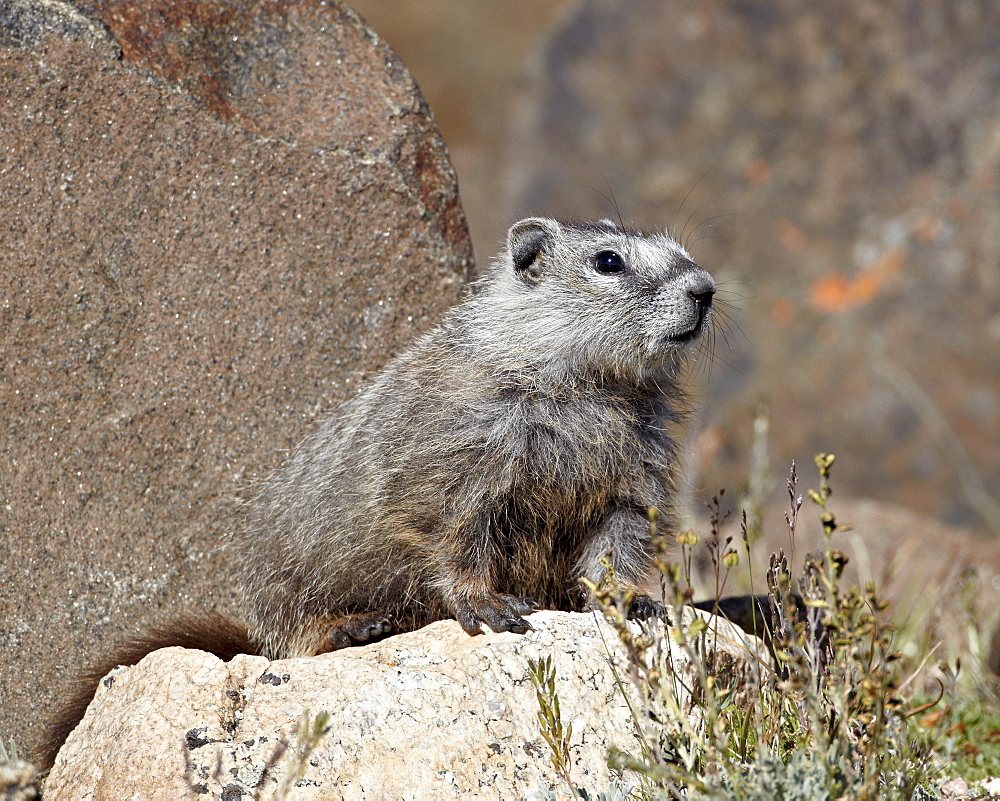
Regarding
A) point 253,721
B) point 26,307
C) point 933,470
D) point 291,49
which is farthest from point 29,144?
point 933,470

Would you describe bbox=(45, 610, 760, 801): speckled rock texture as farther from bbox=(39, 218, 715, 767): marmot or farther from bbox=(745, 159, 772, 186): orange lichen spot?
A: bbox=(745, 159, 772, 186): orange lichen spot

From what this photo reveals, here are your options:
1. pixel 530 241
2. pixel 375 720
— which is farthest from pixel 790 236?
pixel 375 720

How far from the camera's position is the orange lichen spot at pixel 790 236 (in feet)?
34.2

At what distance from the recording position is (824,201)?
34.0 feet

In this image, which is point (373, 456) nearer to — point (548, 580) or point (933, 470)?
point (548, 580)

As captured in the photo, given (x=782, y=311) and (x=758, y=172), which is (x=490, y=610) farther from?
(x=758, y=172)

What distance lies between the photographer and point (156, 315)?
548 cm

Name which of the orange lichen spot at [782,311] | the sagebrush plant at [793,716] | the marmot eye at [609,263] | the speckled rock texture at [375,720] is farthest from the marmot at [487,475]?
the orange lichen spot at [782,311]

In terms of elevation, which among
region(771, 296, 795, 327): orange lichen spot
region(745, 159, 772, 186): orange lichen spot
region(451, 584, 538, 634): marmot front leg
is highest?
region(745, 159, 772, 186): orange lichen spot

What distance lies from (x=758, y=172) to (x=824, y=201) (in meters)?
0.72

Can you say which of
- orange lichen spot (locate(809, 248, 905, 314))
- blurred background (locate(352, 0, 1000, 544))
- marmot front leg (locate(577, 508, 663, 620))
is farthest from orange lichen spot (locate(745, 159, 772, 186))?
marmot front leg (locate(577, 508, 663, 620))

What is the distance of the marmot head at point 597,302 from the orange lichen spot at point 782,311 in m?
5.19

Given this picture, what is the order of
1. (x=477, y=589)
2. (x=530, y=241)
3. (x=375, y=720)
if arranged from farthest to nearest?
1. (x=530, y=241)
2. (x=477, y=589)
3. (x=375, y=720)

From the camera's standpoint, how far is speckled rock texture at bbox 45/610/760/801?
3951 mm
